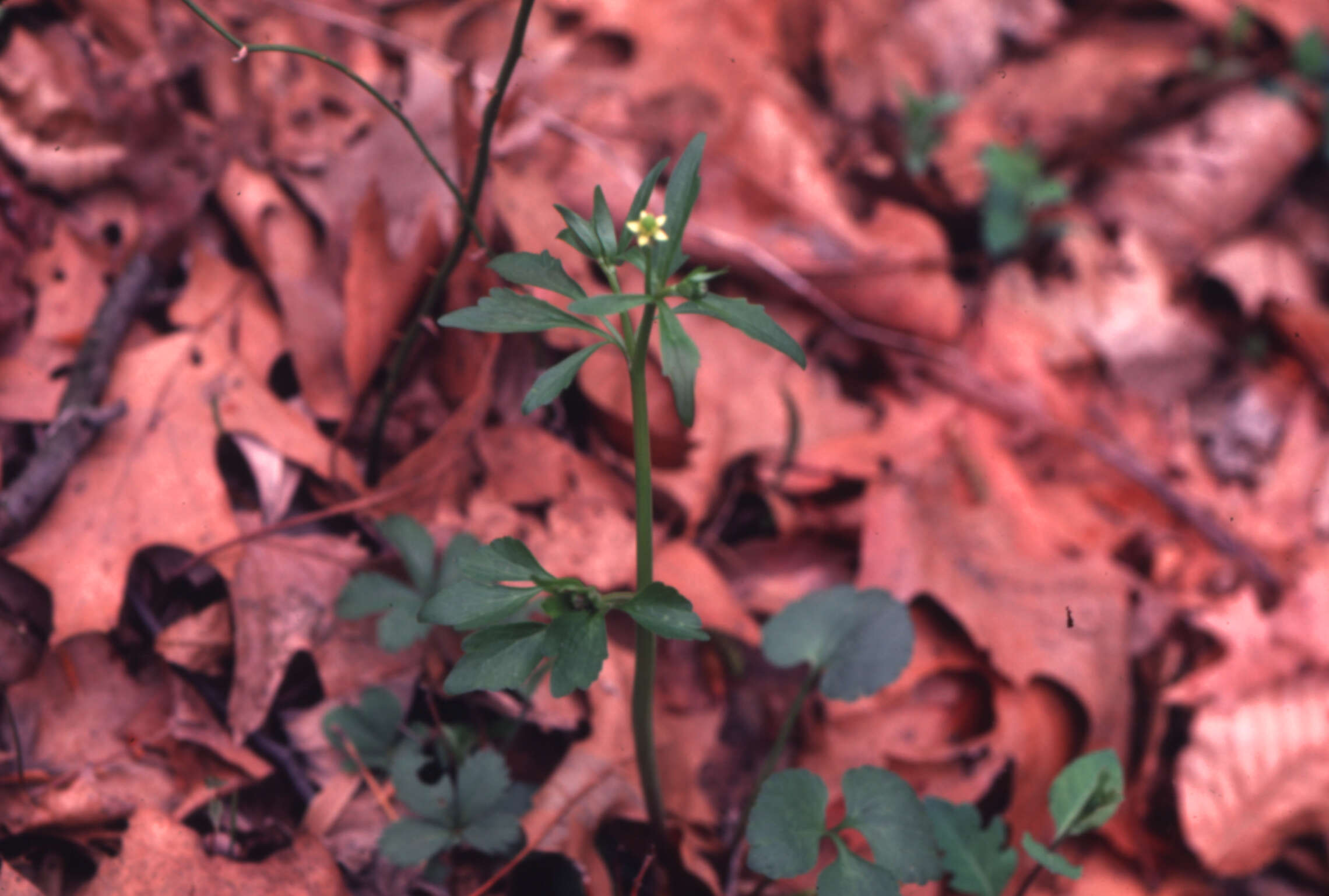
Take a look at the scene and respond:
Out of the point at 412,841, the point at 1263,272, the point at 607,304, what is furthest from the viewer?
the point at 1263,272

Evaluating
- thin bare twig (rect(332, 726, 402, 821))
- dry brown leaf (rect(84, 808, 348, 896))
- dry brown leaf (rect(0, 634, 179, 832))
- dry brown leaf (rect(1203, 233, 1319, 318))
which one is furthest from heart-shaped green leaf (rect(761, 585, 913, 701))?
dry brown leaf (rect(1203, 233, 1319, 318))

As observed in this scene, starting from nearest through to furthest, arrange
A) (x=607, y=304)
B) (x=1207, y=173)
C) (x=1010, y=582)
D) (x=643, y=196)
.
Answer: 1. (x=607, y=304)
2. (x=643, y=196)
3. (x=1010, y=582)
4. (x=1207, y=173)

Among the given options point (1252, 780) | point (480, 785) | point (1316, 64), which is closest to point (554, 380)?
point (480, 785)

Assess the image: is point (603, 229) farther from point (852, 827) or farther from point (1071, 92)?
point (1071, 92)

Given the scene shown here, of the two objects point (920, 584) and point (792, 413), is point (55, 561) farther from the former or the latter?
point (920, 584)

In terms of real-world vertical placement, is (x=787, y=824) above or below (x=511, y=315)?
below

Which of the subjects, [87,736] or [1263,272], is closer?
[87,736]

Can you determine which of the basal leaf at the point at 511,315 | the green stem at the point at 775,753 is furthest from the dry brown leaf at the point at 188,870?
the basal leaf at the point at 511,315

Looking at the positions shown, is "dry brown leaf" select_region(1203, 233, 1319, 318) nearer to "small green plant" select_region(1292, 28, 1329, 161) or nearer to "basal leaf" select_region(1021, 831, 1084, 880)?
"small green plant" select_region(1292, 28, 1329, 161)
